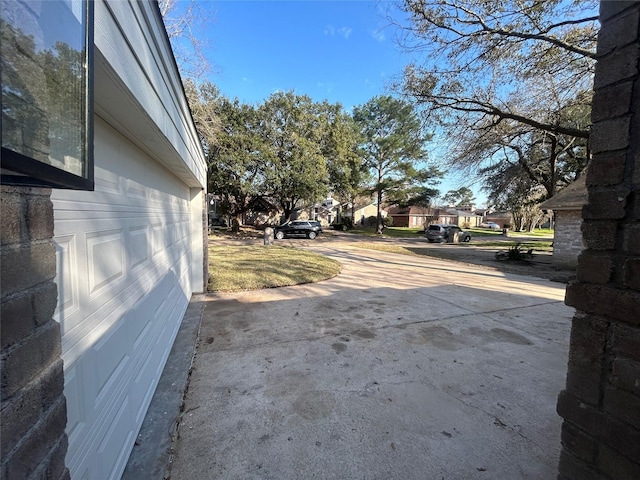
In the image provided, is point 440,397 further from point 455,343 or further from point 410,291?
point 410,291

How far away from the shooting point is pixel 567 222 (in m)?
12.2

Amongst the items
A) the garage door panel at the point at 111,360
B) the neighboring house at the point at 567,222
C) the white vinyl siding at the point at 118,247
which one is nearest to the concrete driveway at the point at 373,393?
the white vinyl siding at the point at 118,247

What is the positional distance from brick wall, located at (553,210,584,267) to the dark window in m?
15.1

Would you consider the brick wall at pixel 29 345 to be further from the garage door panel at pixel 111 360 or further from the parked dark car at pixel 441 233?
the parked dark car at pixel 441 233

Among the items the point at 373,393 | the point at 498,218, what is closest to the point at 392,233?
the point at 373,393

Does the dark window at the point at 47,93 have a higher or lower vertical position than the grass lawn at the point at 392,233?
higher

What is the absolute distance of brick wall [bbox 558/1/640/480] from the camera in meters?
1.23

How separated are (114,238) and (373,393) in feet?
8.22

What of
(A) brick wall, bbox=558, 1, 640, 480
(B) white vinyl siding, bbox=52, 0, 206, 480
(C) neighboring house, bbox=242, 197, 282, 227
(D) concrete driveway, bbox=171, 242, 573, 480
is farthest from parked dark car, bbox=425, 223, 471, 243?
(A) brick wall, bbox=558, 1, 640, 480

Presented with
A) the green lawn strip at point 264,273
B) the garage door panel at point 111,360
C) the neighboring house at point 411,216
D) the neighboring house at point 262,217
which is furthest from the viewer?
the neighboring house at point 411,216

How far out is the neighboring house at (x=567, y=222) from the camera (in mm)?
11375

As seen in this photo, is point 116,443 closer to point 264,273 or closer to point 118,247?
point 118,247

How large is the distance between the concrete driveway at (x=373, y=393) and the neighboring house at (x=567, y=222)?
27.7 feet

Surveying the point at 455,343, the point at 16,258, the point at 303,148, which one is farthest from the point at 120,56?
the point at 303,148
